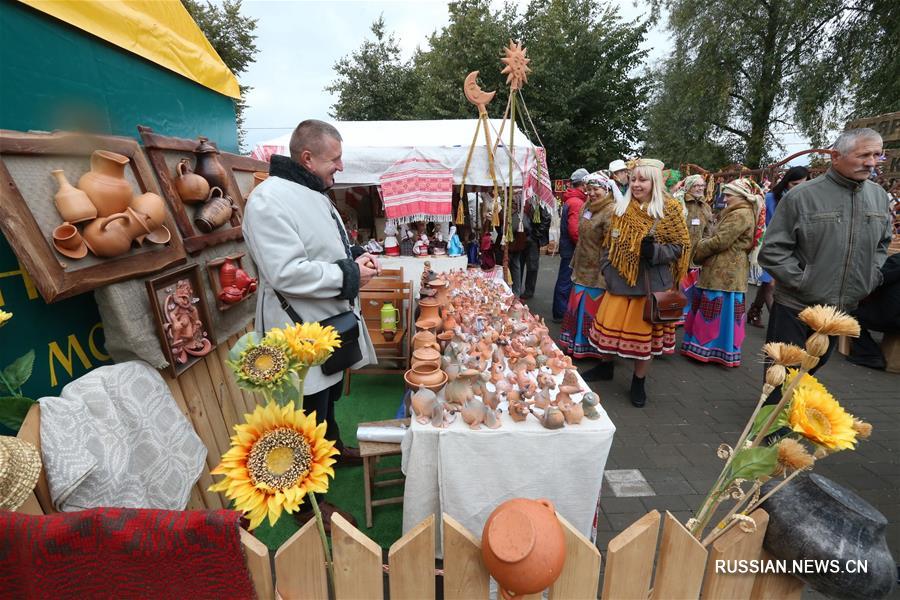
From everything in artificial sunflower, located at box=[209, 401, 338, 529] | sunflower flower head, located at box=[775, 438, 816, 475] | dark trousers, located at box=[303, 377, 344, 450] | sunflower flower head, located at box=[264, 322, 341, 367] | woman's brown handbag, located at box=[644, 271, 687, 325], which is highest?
sunflower flower head, located at box=[264, 322, 341, 367]

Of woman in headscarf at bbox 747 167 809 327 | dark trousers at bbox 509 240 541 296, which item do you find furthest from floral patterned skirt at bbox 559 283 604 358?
woman in headscarf at bbox 747 167 809 327

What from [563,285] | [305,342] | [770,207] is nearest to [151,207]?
[305,342]

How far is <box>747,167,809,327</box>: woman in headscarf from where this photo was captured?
4.35 metres

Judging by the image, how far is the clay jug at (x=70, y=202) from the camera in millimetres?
1280

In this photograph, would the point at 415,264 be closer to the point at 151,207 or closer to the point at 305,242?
the point at 305,242

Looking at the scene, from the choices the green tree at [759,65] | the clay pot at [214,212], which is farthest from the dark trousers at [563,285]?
the green tree at [759,65]

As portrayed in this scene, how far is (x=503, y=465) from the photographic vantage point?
5.11ft

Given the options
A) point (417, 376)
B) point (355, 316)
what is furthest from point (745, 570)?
point (355, 316)

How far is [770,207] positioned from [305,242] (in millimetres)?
5611

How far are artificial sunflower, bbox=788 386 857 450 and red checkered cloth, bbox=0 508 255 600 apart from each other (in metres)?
1.09

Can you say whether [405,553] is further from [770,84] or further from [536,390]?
[770,84]

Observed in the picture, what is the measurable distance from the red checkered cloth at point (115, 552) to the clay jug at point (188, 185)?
4.90ft

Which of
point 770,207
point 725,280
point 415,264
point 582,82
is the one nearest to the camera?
point 725,280

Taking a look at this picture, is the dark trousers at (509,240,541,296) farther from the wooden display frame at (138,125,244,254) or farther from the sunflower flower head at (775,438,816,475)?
the sunflower flower head at (775,438,816,475)
